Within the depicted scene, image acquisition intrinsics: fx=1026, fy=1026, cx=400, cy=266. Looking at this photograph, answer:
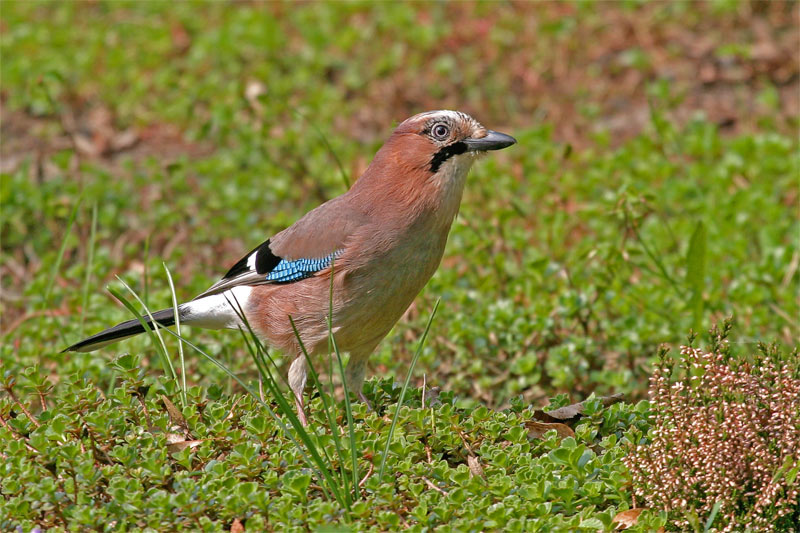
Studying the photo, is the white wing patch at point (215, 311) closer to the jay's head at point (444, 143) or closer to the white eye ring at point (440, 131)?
the jay's head at point (444, 143)

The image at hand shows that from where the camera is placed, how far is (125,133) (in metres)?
8.31

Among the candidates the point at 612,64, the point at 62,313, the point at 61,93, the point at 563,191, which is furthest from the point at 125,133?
the point at 612,64

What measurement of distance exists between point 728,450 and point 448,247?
10.9ft

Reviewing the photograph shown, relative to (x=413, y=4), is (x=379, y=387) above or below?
below

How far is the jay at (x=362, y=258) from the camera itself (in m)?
4.49

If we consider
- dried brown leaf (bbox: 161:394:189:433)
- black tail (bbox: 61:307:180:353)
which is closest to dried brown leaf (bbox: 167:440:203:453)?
dried brown leaf (bbox: 161:394:189:433)

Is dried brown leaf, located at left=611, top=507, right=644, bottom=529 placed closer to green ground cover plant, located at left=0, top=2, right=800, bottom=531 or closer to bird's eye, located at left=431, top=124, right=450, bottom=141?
green ground cover plant, located at left=0, top=2, right=800, bottom=531

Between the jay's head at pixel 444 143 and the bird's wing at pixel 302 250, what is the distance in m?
0.37

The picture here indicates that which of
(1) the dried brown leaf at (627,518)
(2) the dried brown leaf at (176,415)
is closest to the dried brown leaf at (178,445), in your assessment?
(2) the dried brown leaf at (176,415)

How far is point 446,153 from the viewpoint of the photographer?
468 cm

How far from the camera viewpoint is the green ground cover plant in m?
3.65

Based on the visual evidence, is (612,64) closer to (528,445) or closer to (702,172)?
(702,172)

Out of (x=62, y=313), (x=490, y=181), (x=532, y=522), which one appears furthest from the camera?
(x=490, y=181)

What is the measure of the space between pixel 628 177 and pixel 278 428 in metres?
4.26
